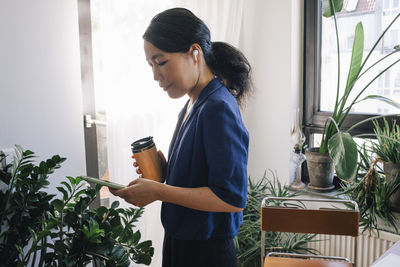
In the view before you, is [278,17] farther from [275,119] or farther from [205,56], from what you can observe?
[205,56]

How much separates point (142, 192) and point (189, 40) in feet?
1.57

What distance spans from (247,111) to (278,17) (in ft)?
2.16

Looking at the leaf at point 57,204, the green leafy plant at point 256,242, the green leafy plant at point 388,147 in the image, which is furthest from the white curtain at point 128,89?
the green leafy plant at point 388,147

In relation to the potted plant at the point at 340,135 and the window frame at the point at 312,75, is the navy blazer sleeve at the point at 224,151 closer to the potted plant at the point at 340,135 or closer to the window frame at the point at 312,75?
the potted plant at the point at 340,135

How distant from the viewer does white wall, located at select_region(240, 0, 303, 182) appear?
245cm

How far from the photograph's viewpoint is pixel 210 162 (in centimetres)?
107

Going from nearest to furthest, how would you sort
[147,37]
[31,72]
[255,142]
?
[147,37], [31,72], [255,142]

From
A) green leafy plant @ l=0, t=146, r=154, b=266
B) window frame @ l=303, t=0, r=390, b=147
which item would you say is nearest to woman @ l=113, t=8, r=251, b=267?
green leafy plant @ l=0, t=146, r=154, b=266

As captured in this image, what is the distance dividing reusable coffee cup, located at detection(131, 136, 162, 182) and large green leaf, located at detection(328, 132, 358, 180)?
0.89 m

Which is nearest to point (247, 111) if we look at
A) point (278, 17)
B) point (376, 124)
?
point (278, 17)

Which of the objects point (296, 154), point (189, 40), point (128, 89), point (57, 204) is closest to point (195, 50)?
point (189, 40)

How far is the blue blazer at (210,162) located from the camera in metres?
1.06

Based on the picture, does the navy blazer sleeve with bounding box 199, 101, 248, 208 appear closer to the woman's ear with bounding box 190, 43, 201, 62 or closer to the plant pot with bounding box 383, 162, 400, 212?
the woman's ear with bounding box 190, 43, 201, 62

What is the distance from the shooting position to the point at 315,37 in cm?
251
